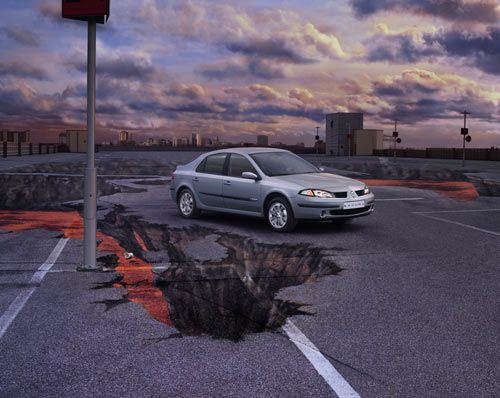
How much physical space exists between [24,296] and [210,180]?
605 cm

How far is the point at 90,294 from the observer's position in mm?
6180

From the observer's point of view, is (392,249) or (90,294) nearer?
(90,294)

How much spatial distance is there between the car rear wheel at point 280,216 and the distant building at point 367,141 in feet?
336

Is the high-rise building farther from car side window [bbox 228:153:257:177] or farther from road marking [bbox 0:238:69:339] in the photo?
road marking [bbox 0:238:69:339]

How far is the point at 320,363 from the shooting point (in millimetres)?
4160

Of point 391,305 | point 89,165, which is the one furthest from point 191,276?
point 391,305

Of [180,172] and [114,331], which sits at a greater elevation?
[180,172]

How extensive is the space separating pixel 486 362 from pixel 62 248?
21.4ft

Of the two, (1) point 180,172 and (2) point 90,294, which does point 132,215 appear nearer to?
(1) point 180,172

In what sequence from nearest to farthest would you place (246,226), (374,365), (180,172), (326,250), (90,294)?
(374,365)
(90,294)
(326,250)
(246,226)
(180,172)

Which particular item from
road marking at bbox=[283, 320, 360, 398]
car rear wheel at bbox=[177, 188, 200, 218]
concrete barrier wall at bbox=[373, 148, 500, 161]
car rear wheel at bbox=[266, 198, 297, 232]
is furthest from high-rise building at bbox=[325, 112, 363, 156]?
road marking at bbox=[283, 320, 360, 398]

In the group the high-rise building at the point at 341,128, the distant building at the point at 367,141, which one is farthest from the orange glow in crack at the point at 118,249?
the high-rise building at the point at 341,128

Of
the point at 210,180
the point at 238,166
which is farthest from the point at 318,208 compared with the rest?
the point at 210,180

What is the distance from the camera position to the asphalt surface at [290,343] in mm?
3793
